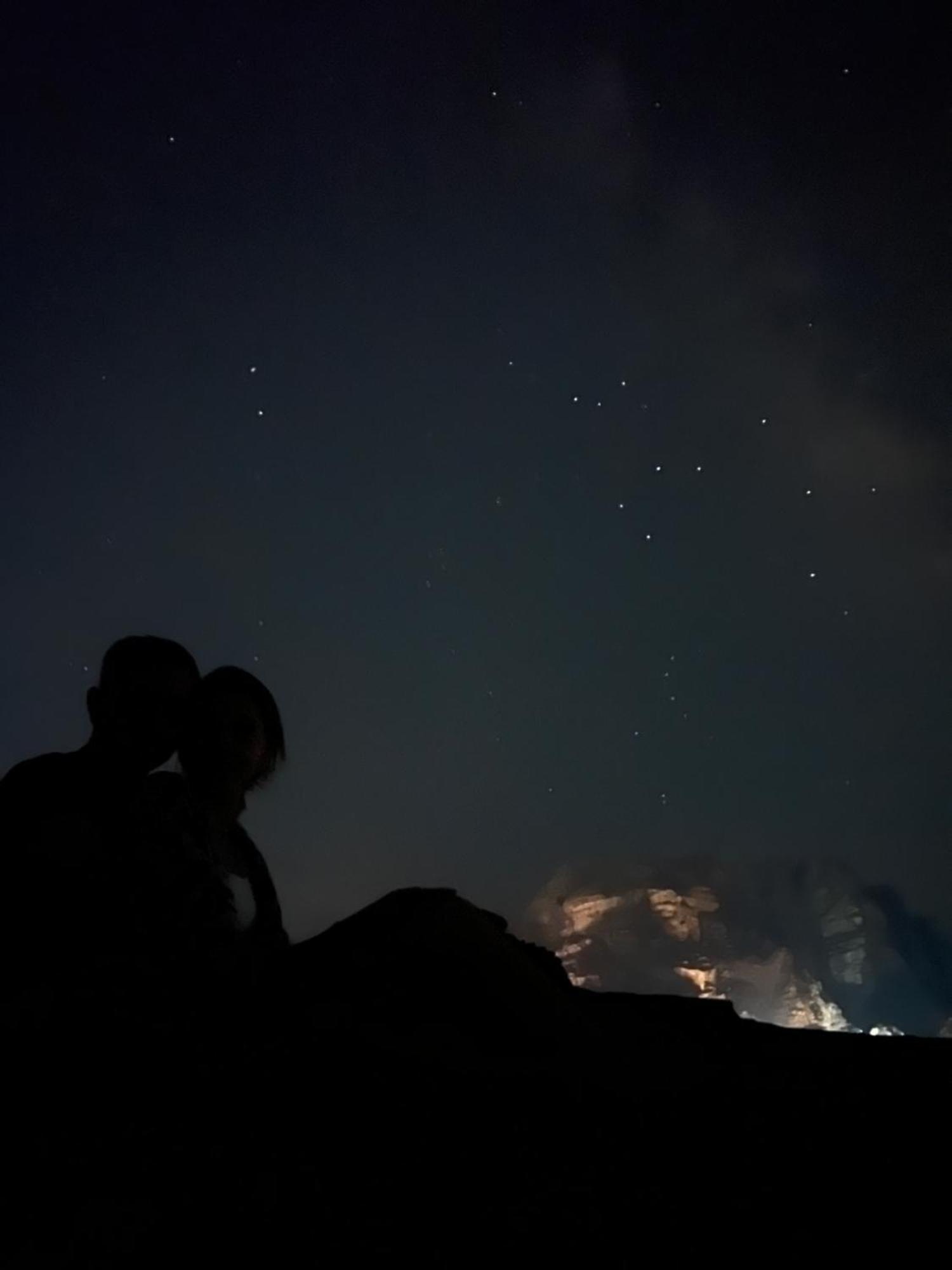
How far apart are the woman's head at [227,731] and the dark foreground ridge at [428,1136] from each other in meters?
0.94

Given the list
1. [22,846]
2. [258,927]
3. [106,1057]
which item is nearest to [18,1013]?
[106,1057]

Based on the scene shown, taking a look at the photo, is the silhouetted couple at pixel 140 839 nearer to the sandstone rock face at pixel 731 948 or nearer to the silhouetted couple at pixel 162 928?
the silhouetted couple at pixel 162 928

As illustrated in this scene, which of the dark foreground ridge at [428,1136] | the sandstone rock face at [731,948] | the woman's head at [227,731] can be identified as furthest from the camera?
the sandstone rock face at [731,948]

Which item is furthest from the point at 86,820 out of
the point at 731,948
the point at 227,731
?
the point at 731,948

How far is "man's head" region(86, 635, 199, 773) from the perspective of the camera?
2277mm

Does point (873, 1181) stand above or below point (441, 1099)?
below

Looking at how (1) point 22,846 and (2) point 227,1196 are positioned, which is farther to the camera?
(1) point 22,846

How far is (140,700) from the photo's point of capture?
229 cm

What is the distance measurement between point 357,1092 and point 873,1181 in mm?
957

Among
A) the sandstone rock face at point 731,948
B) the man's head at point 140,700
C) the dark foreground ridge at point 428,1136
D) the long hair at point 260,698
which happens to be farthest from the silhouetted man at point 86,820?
the sandstone rock face at point 731,948

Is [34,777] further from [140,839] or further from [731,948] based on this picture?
[731,948]

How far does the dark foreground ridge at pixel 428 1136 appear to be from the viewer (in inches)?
43.3

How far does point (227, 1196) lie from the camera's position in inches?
46.5

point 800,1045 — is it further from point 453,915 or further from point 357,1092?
point 357,1092
